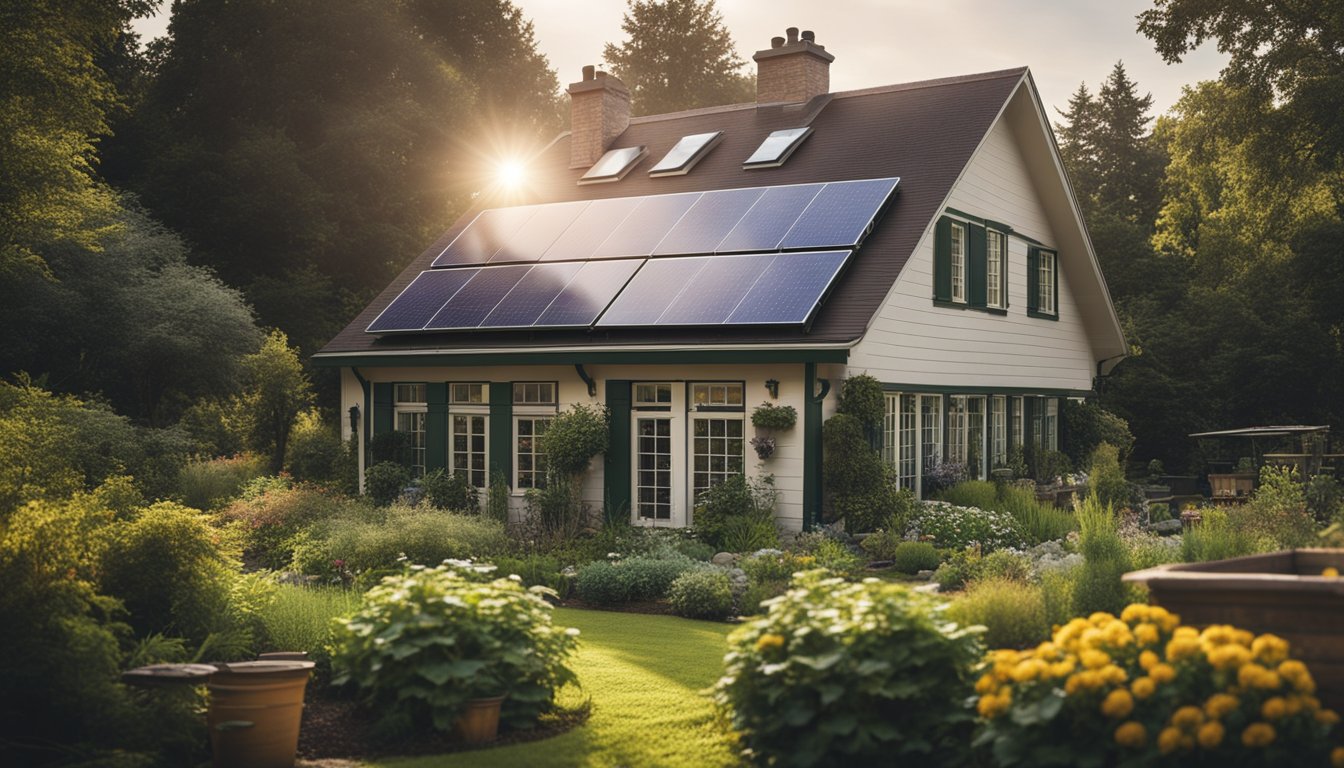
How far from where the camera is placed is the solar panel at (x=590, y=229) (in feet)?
65.9

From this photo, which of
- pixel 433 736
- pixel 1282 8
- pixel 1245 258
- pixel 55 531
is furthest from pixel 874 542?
pixel 1245 258

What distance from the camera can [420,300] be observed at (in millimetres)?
20531

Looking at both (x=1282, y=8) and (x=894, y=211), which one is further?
(x=1282, y=8)

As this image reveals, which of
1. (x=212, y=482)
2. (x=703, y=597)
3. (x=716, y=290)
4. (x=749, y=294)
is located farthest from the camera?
(x=212, y=482)

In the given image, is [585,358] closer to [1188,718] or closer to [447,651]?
[447,651]

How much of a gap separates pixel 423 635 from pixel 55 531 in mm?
2313

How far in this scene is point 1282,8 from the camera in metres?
28.7

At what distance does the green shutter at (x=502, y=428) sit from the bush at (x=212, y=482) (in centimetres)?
443

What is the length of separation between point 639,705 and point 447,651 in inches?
67.2

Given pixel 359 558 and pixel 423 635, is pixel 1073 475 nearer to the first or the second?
pixel 359 558

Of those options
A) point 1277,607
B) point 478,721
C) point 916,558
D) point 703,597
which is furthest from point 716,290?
point 1277,607

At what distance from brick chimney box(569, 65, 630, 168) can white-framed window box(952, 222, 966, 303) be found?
739 centimetres

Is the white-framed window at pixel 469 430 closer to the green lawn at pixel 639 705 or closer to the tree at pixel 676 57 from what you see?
the green lawn at pixel 639 705

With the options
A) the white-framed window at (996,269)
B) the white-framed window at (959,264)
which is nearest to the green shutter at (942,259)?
the white-framed window at (959,264)
